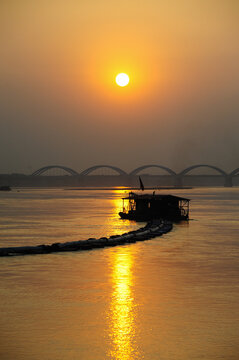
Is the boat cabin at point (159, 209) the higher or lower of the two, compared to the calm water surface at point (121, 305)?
higher

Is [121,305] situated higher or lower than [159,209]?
lower

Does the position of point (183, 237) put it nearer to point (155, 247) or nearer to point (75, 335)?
point (155, 247)

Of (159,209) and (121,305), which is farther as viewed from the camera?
(159,209)

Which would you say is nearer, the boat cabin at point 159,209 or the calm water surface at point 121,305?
the calm water surface at point 121,305

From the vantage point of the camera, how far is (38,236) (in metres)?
62.3

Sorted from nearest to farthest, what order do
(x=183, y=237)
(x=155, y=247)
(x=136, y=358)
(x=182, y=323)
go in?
(x=136, y=358) < (x=182, y=323) < (x=155, y=247) < (x=183, y=237)

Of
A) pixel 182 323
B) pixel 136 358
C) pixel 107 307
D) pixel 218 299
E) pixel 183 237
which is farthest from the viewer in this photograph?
pixel 183 237

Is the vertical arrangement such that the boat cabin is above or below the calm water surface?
above

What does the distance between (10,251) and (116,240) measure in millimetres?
11701

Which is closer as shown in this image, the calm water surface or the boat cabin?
the calm water surface

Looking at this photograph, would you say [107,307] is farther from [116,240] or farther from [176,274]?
[116,240]

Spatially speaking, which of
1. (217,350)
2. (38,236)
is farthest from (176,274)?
(38,236)

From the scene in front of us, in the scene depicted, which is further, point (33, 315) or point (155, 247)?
point (155, 247)

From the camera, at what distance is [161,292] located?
29.2 metres
